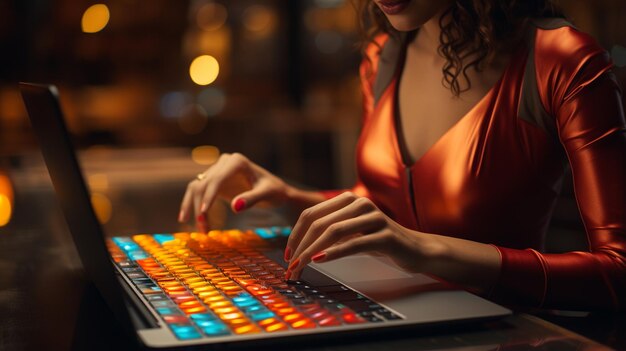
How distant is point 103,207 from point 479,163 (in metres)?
0.83

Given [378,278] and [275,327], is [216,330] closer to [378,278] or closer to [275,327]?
[275,327]

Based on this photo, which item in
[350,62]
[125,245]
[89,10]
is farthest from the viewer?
[350,62]

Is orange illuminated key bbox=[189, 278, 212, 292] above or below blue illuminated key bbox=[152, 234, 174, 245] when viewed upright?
above

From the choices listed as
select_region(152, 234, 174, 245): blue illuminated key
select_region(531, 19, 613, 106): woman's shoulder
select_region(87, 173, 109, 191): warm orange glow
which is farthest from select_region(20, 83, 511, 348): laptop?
select_region(87, 173, 109, 191): warm orange glow

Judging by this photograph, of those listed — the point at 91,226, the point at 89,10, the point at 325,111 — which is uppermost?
the point at 89,10

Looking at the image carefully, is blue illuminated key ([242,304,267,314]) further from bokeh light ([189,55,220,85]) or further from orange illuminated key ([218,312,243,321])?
bokeh light ([189,55,220,85])

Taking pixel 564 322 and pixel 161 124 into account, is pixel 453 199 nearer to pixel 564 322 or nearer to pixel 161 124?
pixel 564 322

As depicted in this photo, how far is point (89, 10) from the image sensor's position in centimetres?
524

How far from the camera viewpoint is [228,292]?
0.77 meters

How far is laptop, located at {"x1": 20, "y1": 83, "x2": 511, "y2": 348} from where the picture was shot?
0.63 meters

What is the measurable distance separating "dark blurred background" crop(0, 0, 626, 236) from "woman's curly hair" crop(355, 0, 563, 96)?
11.9 ft

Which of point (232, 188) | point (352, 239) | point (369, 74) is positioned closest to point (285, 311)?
point (352, 239)

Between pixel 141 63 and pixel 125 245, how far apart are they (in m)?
4.51

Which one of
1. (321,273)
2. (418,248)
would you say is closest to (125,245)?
(321,273)
